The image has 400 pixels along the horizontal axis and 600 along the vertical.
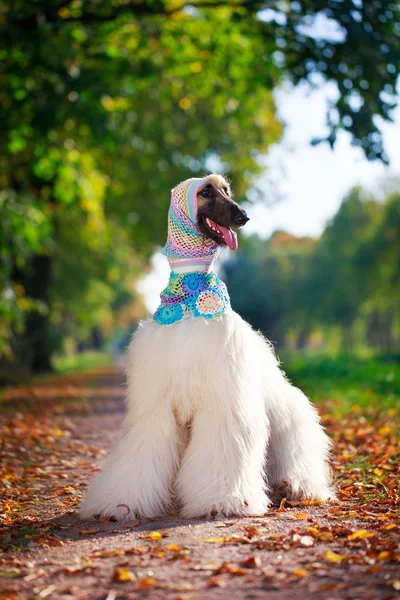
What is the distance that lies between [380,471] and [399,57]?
18.3 feet

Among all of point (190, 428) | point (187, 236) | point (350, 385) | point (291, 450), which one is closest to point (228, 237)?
point (187, 236)

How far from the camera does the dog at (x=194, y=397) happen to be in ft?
15.1

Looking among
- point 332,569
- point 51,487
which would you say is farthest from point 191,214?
point 51,487

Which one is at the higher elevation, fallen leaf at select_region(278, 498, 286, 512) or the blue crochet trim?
the blue crochet trim

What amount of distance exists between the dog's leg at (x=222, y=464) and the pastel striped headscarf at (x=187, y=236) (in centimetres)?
94

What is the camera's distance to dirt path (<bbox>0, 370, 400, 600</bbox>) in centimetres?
328

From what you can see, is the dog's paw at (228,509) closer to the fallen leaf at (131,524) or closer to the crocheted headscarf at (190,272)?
the fallen leaf at (131,524)

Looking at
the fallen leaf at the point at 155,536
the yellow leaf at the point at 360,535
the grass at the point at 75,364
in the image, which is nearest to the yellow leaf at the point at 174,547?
the fallen leaf at the point at 155,536

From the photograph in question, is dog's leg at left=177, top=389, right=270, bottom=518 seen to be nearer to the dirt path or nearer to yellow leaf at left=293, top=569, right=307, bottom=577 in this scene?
the dirt path

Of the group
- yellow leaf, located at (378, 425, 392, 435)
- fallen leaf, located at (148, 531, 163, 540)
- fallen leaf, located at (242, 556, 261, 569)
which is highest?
fallen leaf, located at (242, 556, 261, 569)

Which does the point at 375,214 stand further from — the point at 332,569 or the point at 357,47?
the point at 332,569

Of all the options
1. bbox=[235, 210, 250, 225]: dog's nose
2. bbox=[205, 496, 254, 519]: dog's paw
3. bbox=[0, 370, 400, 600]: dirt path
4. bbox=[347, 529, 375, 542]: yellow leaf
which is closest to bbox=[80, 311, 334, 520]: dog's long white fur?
bbox=[205, 496, 254, 519]: dog's paw

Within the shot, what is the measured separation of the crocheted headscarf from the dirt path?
4.32 feet

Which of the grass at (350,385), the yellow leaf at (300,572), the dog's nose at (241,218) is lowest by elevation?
the grass at (350,385)
